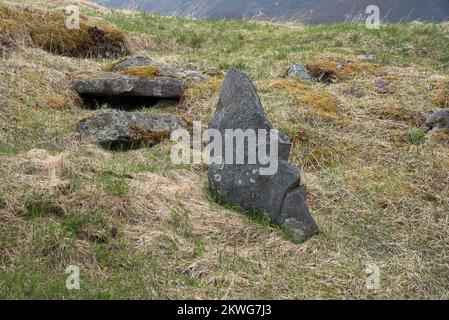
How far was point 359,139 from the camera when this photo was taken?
9.12m

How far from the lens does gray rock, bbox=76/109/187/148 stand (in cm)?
830

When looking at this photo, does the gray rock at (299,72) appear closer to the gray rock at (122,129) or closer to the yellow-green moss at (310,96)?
the yellow-green moss at (310,96)

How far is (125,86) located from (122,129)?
6.09 ft

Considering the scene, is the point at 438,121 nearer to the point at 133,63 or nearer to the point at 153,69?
the point at 153,69

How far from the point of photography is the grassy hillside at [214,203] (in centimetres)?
527

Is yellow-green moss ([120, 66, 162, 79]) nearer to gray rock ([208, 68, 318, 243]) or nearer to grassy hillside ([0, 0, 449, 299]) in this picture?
grassy hillside ([0, 0, 449, 299])

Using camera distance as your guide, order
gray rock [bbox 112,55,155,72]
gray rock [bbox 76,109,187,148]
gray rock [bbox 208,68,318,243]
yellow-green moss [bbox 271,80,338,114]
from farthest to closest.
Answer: gray rock [bbox 112,55,155,72], yellow-green moss [bbox 271,80,338,114], gray rock [bbox 76,109,187,148], gray rock [bbox 208,68,318,243]

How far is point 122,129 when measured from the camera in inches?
332

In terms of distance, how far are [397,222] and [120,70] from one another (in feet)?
22.3

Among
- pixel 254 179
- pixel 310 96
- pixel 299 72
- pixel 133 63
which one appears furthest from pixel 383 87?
pixel 254 179

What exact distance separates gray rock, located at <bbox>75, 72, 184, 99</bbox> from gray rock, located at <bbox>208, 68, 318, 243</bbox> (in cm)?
326

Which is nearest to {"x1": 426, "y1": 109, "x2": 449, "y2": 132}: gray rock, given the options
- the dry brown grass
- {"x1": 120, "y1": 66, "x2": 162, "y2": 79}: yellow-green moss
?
{"x1": 120, "y1": 66, "x2": 162, "y2": 79}: yellow-green moss
